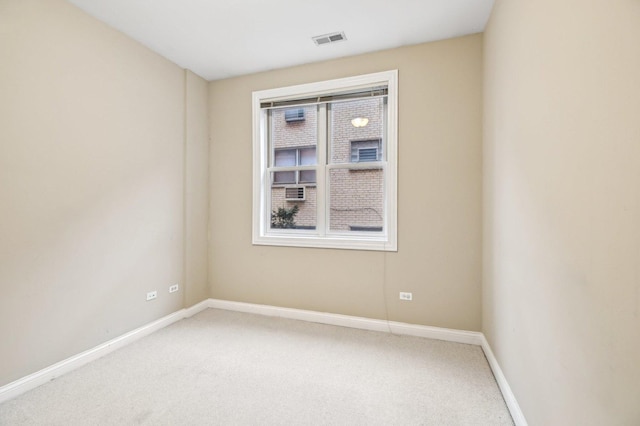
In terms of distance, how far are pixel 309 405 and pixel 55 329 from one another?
2.03 meters

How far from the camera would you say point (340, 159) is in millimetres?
3270

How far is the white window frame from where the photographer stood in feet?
9.55

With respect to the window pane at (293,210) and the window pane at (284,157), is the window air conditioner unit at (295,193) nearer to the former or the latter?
the window pane at (293,210)

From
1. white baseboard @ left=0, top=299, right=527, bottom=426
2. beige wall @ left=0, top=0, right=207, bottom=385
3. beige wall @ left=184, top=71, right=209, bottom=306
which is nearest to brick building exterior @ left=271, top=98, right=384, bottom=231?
A: beige wall @ left=184, top=71, right=209, bottom=306

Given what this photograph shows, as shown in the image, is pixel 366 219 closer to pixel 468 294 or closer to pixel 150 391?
pixel 468 294

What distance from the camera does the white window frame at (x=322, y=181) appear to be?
9.55 feet

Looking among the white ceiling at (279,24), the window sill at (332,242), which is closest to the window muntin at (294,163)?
the window sill at (332,242)

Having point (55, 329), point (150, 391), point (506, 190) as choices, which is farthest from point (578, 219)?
point (55, 329)

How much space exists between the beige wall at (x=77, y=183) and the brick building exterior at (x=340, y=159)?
50.6 inches

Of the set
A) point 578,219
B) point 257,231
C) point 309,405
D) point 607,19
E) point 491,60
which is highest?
point 491,60

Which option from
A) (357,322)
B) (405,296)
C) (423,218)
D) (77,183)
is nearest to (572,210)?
(423,218)

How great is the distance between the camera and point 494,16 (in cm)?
224

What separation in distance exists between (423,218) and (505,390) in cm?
150

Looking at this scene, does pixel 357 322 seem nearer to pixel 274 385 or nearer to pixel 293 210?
pixel 274 385
